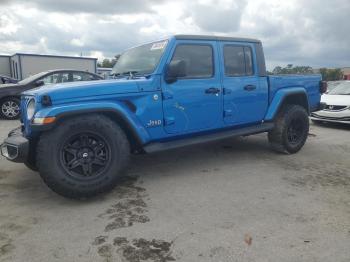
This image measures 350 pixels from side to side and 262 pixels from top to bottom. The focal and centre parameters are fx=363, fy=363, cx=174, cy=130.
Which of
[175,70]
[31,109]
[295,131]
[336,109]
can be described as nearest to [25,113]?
[31,109]

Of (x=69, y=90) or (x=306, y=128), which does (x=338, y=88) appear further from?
(x=69, y=90)

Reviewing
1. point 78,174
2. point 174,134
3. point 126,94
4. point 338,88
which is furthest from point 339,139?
point 78,174

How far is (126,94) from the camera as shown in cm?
435

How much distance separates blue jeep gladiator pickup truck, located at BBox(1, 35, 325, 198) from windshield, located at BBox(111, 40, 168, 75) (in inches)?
0.8

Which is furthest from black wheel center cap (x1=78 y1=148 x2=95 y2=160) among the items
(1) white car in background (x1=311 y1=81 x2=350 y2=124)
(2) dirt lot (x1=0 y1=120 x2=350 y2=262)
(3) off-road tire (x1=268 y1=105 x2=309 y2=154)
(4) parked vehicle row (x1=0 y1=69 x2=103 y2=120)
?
(1) white car in background (x1=311 y1=81 x2=350 y2=124)

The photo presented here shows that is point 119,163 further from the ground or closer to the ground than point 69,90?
closer to the ground

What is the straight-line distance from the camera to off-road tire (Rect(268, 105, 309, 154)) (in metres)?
6.22

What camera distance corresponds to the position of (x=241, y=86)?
18.1ft

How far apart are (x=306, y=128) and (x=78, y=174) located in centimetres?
437

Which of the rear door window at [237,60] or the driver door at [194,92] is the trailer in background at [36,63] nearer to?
the rear door window at [237,60]

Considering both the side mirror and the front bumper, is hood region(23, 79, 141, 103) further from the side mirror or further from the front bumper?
the side mirror

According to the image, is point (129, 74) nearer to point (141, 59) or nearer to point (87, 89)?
point (141, 59)

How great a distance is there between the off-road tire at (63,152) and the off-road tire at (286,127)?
301 cm

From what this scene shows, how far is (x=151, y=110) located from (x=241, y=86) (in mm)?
1683
